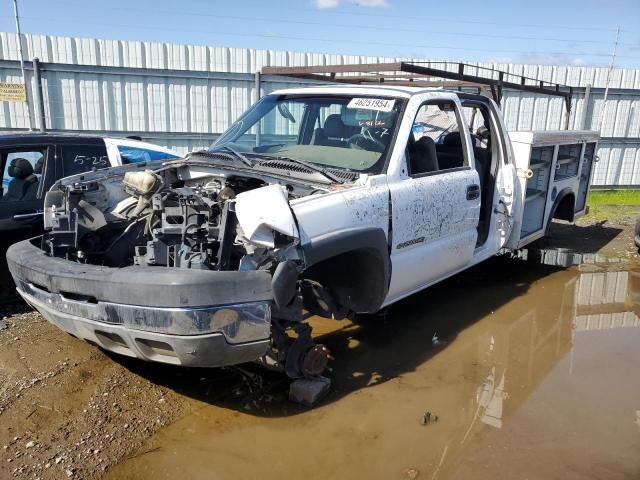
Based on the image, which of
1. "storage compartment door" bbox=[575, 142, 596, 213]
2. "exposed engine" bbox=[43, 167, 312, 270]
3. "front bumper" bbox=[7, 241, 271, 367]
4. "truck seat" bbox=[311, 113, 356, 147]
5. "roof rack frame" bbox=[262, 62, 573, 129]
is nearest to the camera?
"front bumper" bbox=[7, 241, 271, 367]

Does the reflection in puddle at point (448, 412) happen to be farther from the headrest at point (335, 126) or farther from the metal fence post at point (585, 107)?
the metal fence post at point (585, 107)

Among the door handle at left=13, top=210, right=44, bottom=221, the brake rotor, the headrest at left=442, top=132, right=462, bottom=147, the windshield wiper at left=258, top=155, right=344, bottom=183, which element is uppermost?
the headrest at left=442, top=132, right=462, bottom=147

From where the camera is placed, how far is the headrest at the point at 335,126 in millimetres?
4488

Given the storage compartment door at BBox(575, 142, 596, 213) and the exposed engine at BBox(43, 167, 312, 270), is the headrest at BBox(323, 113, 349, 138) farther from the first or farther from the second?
the storage compartment door at BBox(575, 142, 596, 213)

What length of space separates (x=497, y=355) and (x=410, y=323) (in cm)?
91

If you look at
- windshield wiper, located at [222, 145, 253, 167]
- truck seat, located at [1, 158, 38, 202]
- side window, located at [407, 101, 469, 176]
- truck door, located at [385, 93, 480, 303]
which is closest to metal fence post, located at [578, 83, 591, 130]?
side window, located at [407, 101, 469, 176]

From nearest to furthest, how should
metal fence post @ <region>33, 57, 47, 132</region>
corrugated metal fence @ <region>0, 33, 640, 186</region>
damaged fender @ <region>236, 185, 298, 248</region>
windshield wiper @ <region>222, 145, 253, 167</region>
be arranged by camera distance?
damaged fender @ <region>236, 185, 298, 248</region>
windshield wiper @ <region>222, 145, 253, 167</region>
metal fence post @ <region>33, 57, 47, 132</region>
corrugated metal fence @ <region>0, 33, 640, 186</region>

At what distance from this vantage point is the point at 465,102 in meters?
5.33

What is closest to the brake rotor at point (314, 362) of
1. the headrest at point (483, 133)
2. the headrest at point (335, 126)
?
the headrest at point (335, 126)

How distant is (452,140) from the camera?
555 cm

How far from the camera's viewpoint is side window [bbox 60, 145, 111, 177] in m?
5.38

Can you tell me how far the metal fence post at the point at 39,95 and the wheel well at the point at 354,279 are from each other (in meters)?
7.98

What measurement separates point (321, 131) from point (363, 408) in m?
2.28

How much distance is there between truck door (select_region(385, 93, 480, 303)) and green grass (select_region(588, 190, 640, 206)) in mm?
8940
